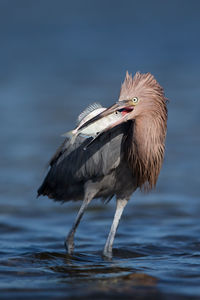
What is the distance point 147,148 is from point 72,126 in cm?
936

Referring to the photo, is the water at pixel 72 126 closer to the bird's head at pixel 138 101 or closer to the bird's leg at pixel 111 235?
the bird's leg at pixel 111 235

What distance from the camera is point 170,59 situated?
86.8ft

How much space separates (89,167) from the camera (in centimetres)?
796

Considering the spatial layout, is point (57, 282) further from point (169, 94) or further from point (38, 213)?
point (169, 94)

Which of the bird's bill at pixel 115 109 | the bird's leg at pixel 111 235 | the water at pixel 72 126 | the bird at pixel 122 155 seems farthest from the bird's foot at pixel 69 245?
the bird's bill at pixel 115 109

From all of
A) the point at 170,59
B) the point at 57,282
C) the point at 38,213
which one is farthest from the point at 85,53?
the point at 57,282

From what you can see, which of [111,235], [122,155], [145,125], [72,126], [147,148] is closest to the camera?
[145,125]

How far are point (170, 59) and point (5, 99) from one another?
916 centimetres

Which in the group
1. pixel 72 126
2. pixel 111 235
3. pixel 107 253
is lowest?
pixel 107 253

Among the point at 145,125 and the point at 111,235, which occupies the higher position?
the point at 145,125

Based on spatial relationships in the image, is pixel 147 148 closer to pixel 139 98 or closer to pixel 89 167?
pixel 139 98

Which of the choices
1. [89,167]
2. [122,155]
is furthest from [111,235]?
[122,155]

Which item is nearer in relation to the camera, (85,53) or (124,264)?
(124,264)

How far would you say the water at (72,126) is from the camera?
684 cm
